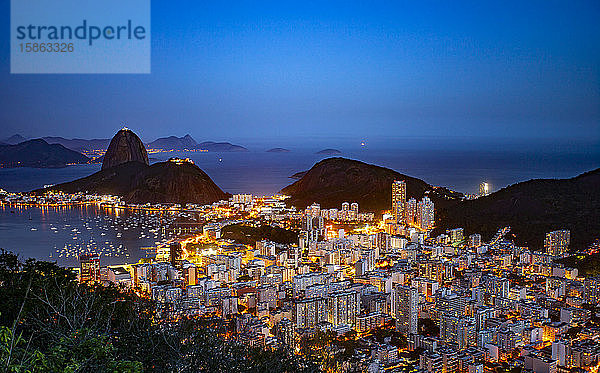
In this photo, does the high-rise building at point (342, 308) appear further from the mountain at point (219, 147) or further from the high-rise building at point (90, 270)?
the mountain at point (219, 147)

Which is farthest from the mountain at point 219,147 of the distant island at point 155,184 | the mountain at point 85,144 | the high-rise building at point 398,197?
the high-rise building at point 398,197

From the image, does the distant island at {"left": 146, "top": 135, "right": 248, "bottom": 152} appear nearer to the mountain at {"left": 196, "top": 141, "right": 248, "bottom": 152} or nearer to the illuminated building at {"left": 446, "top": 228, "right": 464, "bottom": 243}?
the mountain at {"left": 196, "top": 141, "right": 248, "bottom": 152}

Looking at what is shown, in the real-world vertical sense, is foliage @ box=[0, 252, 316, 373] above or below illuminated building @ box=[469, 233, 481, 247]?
above

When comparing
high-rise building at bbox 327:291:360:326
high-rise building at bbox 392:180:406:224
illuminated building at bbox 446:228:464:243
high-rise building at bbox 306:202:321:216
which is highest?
high-rise building at bbox 392:180:406:224

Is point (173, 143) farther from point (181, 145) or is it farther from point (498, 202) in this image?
point (498, 202)

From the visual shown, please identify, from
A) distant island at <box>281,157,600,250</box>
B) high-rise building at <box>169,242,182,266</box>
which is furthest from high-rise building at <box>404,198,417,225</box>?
high-rise building at <box>169,242,182,266</box>

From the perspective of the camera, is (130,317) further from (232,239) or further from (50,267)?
(232,239)
